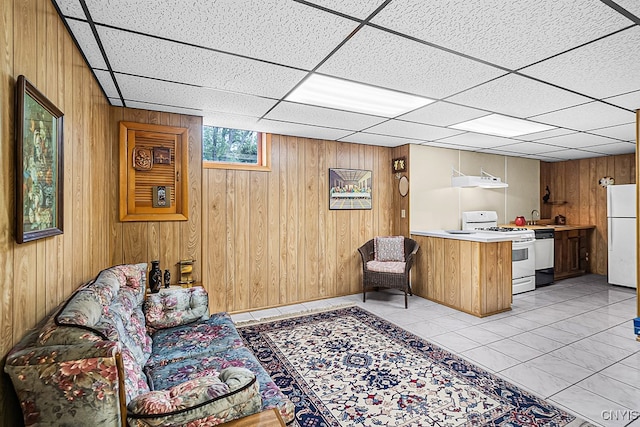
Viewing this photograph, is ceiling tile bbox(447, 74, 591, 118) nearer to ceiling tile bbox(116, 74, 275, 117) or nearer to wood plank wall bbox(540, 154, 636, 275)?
ceiling tile bbox(116, 74, 275, 117)

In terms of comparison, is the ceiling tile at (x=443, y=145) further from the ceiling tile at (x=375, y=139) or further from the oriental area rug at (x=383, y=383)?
the oriental area rug at (x=383, y=383)

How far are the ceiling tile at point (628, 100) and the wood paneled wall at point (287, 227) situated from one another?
288cm

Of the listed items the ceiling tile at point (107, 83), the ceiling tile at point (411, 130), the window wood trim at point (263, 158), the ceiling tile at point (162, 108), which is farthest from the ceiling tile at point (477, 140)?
the ceiling tile at point (107, 83)

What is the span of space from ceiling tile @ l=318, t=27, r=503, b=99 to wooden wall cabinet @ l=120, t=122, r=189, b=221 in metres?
1.99

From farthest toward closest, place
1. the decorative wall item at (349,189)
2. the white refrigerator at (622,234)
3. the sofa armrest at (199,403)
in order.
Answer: the white refrigerator at (622,234) < the decorative wall item at (349,189) < the sofa armrest at (199,403)

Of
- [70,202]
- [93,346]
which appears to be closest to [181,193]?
[70,202]

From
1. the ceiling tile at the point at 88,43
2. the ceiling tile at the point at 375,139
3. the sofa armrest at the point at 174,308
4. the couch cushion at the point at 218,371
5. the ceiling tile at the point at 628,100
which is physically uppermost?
the ceiling tile at the point at 375,139

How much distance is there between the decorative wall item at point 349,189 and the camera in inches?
191

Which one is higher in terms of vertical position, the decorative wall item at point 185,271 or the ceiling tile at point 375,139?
the ceiling tile at point 375,139

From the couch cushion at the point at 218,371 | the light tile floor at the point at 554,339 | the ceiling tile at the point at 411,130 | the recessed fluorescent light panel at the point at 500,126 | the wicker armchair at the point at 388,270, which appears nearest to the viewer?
the couch cushion at the point at 218,371

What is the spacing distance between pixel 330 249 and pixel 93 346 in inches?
152

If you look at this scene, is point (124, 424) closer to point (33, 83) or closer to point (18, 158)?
point (18, 158)

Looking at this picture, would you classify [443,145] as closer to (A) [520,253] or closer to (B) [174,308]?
(A) [520,253]

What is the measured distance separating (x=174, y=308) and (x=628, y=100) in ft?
14.9
